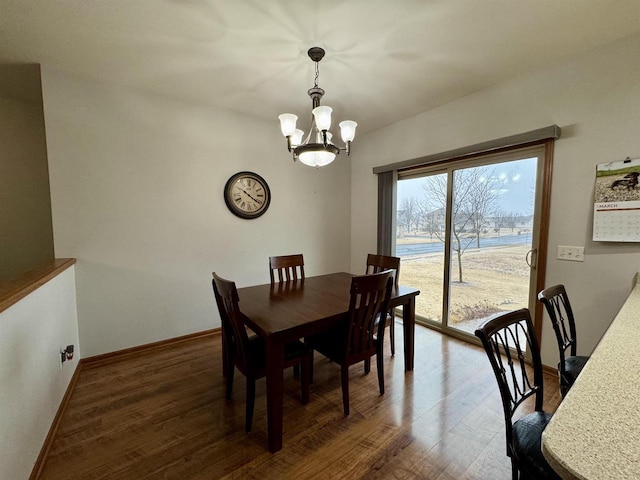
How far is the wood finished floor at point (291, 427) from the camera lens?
4.78 feet

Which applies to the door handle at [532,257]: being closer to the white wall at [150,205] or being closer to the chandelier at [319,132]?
the chandelier at [319,132]

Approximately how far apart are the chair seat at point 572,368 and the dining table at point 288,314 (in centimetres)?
103

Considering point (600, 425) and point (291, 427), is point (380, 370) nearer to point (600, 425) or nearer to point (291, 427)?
point (291, 427)

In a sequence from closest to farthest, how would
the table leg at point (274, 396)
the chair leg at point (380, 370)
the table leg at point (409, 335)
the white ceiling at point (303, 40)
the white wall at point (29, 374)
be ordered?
the white wall at point (29, 374)
the table leg at point (274, 396)
the white ceiling at point (303, 40)
the chair leg at point (380, 370)
the table leg at point (409, 335)

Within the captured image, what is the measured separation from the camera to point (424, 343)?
2920mm

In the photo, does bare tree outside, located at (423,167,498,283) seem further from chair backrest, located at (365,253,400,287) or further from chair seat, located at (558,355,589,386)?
chair seat, located at (558,355,589,386)

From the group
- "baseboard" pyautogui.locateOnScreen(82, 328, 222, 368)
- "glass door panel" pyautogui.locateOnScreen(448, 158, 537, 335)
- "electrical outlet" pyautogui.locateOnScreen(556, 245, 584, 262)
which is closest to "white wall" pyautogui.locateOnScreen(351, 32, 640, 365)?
"electrical outlet" pyautogui.locateOnScreen(556, 245, 584, 262)

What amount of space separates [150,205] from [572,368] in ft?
11.4

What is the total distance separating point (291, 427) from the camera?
174cm

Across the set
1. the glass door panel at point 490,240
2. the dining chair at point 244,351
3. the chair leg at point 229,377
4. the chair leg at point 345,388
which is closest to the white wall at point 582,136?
the glass door panel at point 490,240

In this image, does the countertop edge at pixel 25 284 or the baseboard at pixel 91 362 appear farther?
the baseboard at pixel 91 362

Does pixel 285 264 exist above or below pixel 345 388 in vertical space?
above

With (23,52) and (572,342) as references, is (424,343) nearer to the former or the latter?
(572,342)

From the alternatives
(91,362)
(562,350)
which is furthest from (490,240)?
(91,362)
